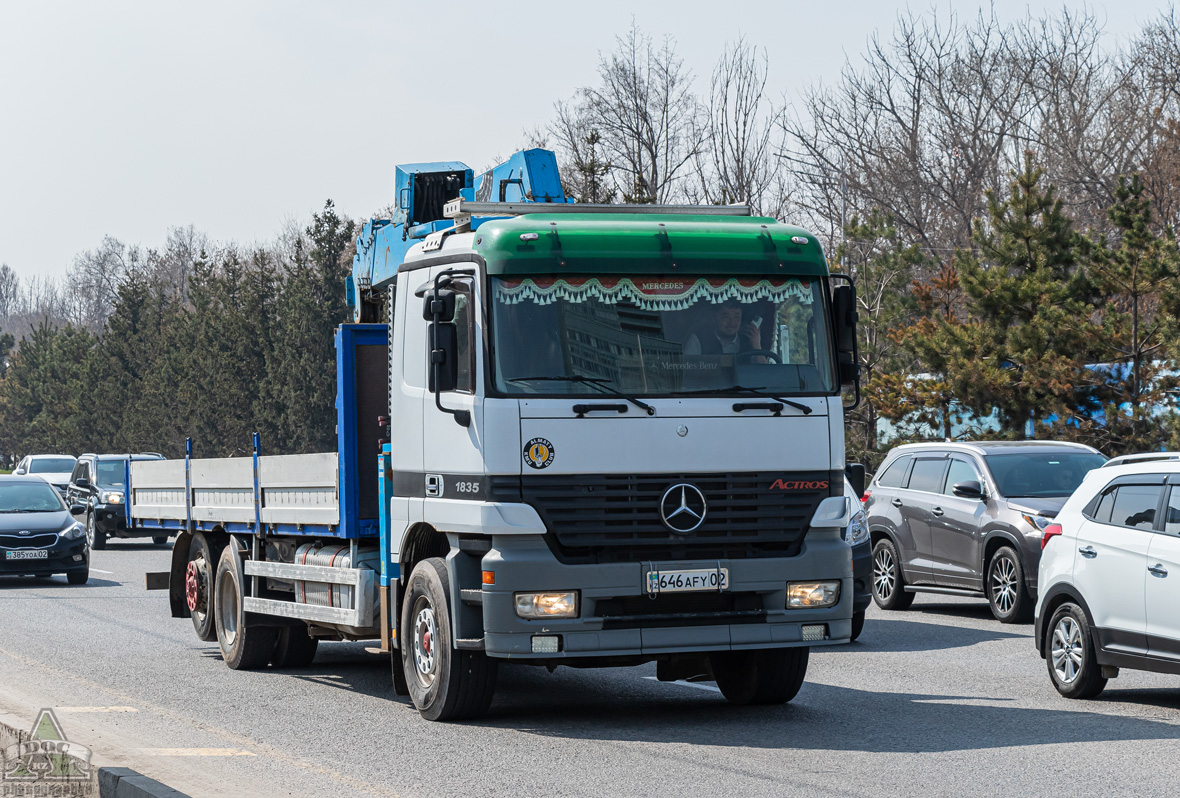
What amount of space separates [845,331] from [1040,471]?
25.5 ft

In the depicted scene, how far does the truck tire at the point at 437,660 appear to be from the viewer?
892 centimetres

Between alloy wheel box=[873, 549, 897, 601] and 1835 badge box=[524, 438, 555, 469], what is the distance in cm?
973

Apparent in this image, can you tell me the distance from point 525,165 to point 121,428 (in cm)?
5920

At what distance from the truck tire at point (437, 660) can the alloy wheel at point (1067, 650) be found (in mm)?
3965

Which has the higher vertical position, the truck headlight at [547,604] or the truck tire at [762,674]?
the truck headlight at [547,604]

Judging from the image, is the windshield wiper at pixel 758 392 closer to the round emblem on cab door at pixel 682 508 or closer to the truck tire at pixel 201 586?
the round emblem on cab door at pixel 682 508

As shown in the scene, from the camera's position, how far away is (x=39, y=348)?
3376 inches

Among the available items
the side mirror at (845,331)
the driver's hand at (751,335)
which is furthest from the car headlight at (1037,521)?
the driver's hand at (751,335)

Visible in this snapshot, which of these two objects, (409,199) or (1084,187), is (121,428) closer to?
(1084,187)

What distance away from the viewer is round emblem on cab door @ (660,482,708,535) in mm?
8680

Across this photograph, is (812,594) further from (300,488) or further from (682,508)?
(300,488)

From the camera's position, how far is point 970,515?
16.2 meters

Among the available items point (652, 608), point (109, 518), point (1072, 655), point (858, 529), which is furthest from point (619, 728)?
point (109, 518)

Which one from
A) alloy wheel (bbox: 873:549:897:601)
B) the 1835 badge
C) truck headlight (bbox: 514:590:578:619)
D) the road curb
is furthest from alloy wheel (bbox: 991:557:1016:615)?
the road curb
